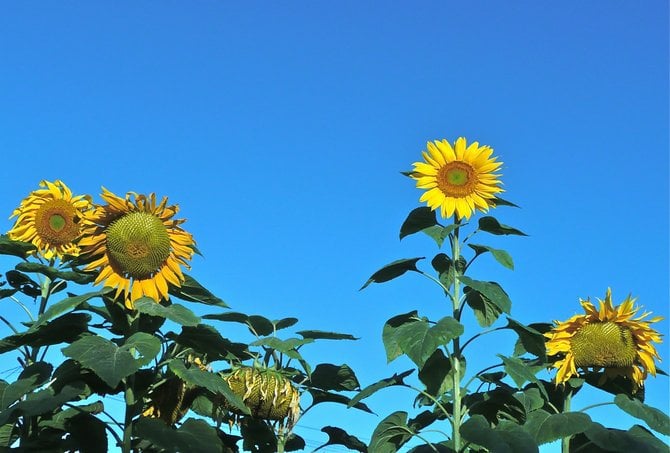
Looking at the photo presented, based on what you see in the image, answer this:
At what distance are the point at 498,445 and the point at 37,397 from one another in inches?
98.5

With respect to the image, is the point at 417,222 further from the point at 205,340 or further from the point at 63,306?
the point at 63,306

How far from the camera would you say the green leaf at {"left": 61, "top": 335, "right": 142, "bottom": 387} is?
4195mm

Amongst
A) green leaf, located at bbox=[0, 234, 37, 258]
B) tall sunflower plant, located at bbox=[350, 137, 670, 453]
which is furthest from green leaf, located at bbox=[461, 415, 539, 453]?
green leaf, located at bbox=[0, 234, 37, 258]

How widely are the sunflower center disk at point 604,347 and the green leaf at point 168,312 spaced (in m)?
2.60

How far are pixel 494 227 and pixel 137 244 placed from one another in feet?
7.56

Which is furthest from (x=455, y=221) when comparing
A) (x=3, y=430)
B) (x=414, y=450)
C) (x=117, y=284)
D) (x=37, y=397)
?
(x=3, y=430)

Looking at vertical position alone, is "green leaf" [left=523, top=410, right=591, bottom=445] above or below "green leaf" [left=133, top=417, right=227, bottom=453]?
above

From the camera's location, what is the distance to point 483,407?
5.63 metres

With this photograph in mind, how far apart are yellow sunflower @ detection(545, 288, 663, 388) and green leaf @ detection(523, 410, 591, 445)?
518 mm

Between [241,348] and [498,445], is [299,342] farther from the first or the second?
[498,445]

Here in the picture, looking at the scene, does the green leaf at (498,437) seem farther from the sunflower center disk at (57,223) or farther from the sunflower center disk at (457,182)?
the sunflower center disk at (57,223)

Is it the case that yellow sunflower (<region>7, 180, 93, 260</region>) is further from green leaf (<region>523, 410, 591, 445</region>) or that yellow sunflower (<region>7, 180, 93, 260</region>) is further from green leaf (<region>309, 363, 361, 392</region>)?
green leaf (<region>523, 410, 591, 445</region>)

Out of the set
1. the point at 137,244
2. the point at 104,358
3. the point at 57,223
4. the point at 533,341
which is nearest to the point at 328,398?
the point at 533,341

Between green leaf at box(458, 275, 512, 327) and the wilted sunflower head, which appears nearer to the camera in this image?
green leaf at box(458, 275, 512, 327)
